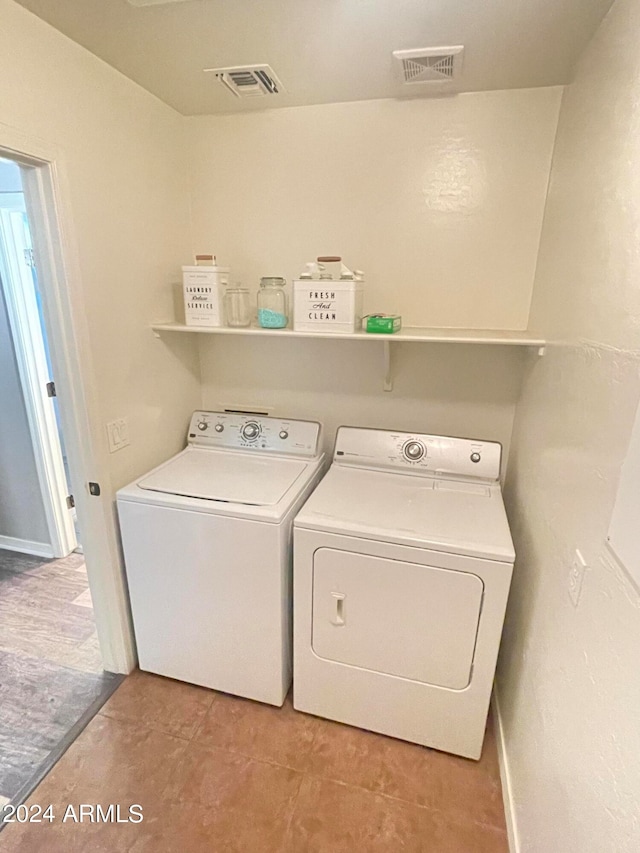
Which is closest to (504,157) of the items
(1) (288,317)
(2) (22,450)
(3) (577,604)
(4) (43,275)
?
(1) (288,317)

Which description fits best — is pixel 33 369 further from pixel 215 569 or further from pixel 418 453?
pixel 418 453

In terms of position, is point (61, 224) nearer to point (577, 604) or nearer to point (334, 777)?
point (577, 604)

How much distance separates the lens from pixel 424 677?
1533mm

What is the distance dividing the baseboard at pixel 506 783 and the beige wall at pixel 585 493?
5 cm

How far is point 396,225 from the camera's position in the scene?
6.15 ft

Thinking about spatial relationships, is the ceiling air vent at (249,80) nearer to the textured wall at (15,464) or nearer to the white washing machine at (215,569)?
the white washing machine at (215,569)

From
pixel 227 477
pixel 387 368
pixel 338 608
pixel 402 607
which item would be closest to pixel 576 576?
pixel 402 607

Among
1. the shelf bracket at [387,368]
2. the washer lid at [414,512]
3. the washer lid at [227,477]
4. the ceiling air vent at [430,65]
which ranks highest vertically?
the ceiling air vent at [430,65]

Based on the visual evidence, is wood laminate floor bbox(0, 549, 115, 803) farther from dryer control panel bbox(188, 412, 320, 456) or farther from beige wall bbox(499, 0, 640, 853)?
beige wall bbox(499, 0, 640, 853)

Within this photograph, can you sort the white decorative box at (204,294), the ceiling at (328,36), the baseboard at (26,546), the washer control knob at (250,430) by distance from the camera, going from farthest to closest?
the baseboard at (26,546)
the washer control knob at (250,430)
the white decorative box at (204,294)
the ceiling at (328,36)

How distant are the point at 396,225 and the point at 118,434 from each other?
144 centimetres

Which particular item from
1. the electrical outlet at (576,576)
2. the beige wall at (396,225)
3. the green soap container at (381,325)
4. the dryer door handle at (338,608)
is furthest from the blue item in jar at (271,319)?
the electrical outlet at (576,576)

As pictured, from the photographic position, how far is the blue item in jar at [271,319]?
185 centimetres

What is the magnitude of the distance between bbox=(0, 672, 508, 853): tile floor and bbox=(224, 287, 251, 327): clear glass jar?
1607mm
